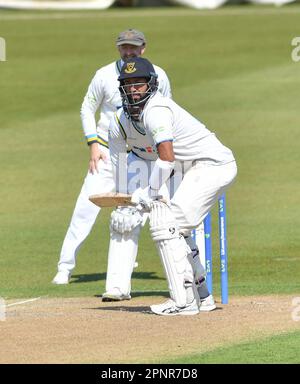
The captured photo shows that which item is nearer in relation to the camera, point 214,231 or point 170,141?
point 170,141

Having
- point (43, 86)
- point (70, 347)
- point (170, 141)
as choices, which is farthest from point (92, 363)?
point (43, 86)

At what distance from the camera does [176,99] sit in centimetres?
2564

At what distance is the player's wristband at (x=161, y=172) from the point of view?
948 centimetres

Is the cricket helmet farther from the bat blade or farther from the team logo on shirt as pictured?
the bat blade

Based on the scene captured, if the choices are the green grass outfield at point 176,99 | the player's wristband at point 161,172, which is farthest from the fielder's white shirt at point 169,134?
the green grass outfield at point 176,99

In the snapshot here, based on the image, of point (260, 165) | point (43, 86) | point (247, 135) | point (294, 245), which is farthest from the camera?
point (43, 86)

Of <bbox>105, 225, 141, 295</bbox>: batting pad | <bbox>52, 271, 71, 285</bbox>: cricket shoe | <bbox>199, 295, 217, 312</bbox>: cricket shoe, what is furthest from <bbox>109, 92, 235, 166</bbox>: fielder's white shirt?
<bbox>52, 271, 71, 285</bbox>: cricket shoe

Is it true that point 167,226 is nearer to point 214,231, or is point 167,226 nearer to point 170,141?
point 170,141

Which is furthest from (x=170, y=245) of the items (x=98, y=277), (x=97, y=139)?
(x=98, y=277)

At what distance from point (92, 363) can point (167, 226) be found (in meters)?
1.82

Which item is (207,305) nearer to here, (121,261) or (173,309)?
(173,309)

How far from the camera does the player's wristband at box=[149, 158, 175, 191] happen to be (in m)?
9.48

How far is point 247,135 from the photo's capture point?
74.1ft

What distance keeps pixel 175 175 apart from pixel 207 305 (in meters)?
1.13
